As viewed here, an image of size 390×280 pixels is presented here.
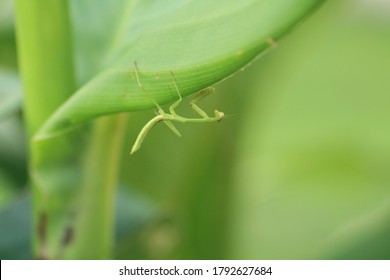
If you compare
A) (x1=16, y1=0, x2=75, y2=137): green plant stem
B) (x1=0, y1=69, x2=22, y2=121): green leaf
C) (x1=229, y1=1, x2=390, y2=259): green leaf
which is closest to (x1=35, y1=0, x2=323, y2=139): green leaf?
(x1=16, y1=0, x2=75, y2=137): green plant stem

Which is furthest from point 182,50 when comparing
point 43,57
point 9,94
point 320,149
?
point 320,149

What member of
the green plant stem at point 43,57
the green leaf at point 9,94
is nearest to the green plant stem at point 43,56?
the green plant stem at point 43,57

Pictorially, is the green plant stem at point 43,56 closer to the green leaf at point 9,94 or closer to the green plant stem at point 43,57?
the green plant stem at point 43,57

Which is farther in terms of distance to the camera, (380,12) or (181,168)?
(380,12)

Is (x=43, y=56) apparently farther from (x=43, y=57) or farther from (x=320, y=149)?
(x=320, y=149)
